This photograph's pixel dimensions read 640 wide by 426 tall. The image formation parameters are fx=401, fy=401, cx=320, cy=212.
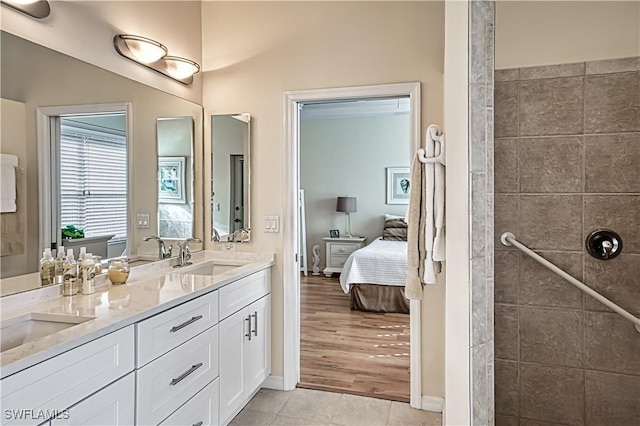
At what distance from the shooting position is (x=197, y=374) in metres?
1.97

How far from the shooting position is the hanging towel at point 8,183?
162 centimetres

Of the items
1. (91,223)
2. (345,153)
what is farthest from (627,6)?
(345,153)

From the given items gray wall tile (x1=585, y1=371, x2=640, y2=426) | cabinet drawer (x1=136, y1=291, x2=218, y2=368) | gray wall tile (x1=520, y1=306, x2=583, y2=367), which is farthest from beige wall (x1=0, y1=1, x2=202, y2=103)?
gray wall tile (x1=585, y1=371, x2=640, y2=426)

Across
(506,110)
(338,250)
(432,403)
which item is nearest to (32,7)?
(506,110)

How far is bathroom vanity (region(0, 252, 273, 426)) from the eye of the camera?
3.91 feet

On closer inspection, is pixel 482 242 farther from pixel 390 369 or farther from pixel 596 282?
pixel 390 369

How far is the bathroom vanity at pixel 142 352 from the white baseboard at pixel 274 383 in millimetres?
155

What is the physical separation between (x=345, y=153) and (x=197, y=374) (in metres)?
5.56

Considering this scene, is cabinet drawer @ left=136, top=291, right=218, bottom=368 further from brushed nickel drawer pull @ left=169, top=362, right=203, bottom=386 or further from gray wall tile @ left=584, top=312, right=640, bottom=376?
gray wall tile @ left=584, top=312, right=640, bottom=376

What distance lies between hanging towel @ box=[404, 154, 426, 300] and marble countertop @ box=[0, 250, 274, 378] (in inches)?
39.9

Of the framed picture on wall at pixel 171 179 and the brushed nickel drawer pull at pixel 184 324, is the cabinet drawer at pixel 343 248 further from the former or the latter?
the brushed nickel drawer pull at pixel 184 324

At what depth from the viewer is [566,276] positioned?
1700mm

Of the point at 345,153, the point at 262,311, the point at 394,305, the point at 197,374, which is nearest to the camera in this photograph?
the point at 197,374

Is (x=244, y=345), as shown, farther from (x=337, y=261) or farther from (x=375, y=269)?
(x=337, y=261)
